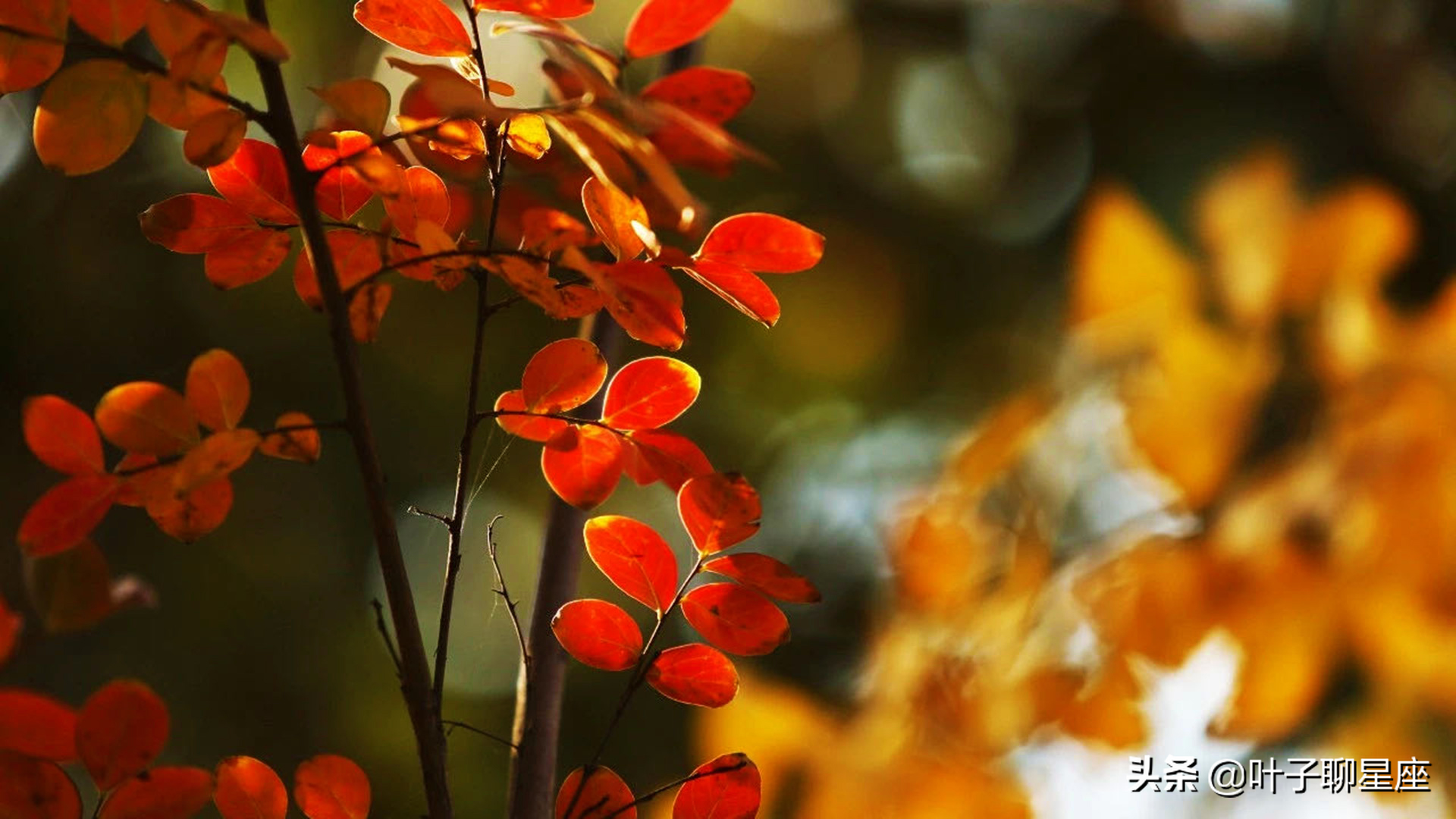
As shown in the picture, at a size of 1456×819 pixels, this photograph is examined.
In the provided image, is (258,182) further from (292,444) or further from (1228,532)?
(1228,532)

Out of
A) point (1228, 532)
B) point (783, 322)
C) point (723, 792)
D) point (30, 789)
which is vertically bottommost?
point (30, 789)

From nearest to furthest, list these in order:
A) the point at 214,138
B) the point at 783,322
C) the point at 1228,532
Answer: the point at 214,138 < the point at 1228,532 < the point at 783,322

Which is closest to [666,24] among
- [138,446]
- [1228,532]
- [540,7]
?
[540,7]

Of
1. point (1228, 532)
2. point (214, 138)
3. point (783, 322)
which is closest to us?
point (214, 138)

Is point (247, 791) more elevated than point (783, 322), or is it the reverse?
point (783, 322)

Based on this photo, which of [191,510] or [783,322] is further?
[783,322]

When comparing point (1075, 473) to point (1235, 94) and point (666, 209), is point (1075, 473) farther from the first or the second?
point (666, 209)
